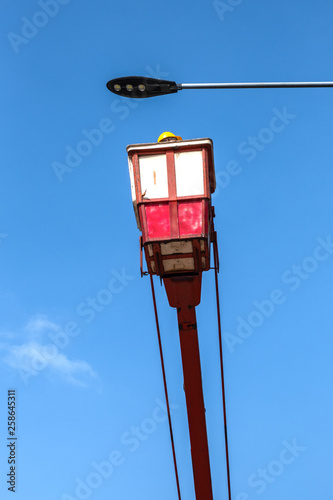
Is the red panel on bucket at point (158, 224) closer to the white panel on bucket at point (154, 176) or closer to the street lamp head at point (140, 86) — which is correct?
the white panel on bucket at point (154, 176)

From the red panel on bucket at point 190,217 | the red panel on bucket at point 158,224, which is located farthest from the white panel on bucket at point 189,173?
the red panel on bucket at point 158,224

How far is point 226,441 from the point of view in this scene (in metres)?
9.96

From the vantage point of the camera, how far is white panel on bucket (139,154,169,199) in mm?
7752

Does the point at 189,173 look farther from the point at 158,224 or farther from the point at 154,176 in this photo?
the point at 158,224

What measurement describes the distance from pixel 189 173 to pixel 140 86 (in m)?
1.57

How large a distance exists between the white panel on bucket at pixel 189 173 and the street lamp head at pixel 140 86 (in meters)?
1.28

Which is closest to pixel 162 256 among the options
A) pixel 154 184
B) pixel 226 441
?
pixel 154 184

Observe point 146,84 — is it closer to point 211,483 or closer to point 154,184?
point 154,184

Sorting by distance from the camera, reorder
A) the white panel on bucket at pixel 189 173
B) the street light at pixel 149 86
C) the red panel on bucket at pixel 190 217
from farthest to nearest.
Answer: the white panel on bucket at pixel 189 173
the red panel on bucket at pixel 190 217
the street light at pixel 149 86

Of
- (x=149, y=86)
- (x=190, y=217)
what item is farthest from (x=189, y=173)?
(x=149, y=86)

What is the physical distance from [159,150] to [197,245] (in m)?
1.53

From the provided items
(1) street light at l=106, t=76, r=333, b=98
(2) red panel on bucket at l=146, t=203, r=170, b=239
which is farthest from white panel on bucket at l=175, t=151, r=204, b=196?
(1) street light at l=106, t=76, r=333, b=98

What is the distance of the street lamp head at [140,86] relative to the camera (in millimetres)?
6707

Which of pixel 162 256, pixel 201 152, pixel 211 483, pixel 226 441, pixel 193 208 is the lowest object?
pixel 211 483
